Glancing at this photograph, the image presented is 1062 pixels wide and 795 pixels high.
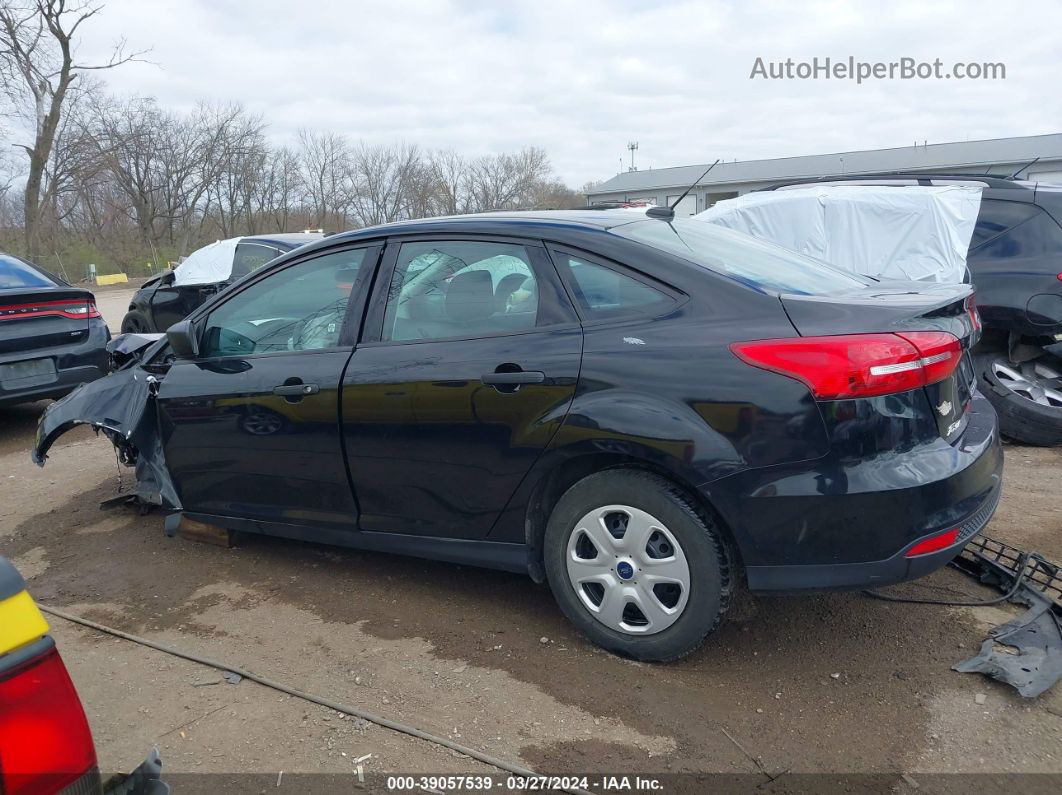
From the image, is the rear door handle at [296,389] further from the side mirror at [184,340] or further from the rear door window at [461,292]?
the side mirror at [184,340]

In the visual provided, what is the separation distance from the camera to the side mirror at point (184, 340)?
3994mm

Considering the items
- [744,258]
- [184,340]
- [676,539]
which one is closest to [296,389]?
[184,340]

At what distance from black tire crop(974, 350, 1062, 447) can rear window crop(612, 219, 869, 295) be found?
275 cm

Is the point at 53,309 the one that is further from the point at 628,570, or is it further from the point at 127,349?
the point at 628,570

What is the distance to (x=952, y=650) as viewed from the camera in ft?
10.1

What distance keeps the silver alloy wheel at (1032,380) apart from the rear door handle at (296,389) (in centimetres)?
473

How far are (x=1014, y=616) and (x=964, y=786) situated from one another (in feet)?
3.77

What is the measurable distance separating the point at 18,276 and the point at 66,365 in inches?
43.5

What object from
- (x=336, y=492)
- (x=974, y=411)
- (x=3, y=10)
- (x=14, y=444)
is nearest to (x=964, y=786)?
(x=974, y=411)

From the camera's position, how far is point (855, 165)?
40.6 metres

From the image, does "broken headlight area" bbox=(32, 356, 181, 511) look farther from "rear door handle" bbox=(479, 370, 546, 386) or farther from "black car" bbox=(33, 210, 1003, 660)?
"rear door handle" bbox=(479, 370, 546, 386)

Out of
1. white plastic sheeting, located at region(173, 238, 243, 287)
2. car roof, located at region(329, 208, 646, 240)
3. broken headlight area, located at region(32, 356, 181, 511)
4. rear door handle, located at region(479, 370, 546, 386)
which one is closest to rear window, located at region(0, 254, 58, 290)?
white plastic sheeting, located at region(173, 238, 243, 287)

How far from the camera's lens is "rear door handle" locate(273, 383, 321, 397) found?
361 cm

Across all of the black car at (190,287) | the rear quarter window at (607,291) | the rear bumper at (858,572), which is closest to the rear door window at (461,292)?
the rear quarter window at (607,291)
